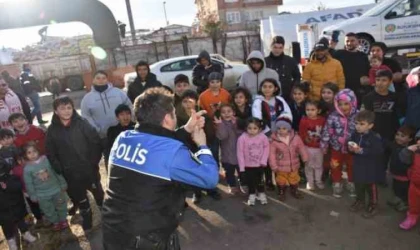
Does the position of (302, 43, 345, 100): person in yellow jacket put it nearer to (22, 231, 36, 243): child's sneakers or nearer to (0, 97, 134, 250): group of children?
(0, 97, 134, 250): group of children

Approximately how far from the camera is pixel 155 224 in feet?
6.98

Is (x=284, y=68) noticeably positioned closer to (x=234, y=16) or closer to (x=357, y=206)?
(x=357, y=206)

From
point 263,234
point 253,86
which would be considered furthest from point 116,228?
point 253,86

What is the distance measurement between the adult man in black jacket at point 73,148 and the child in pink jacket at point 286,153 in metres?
2.16

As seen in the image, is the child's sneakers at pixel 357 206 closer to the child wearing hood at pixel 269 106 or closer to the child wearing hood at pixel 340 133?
the child wearing hood at pixel 340 133

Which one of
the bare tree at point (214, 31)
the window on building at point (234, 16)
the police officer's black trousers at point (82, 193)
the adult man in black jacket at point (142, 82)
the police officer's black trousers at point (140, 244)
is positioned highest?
the window on building at point (234, 16)

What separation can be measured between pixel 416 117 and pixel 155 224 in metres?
3.40

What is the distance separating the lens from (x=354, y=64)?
540 cm

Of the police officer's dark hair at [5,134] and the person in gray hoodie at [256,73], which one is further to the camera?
the person in gray hoodie at [256,73]

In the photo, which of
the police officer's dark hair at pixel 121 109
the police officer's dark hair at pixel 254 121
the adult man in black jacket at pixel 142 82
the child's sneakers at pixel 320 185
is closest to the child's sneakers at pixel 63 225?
the police officer's dark hair at pixel 121 109

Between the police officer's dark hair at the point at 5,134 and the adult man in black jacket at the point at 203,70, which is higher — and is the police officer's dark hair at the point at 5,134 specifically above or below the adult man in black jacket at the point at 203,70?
below

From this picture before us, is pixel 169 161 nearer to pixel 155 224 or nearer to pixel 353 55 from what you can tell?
pixel 155 224

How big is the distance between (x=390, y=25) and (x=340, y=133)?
7.62 metres

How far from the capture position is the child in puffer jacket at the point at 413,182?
134 inches
